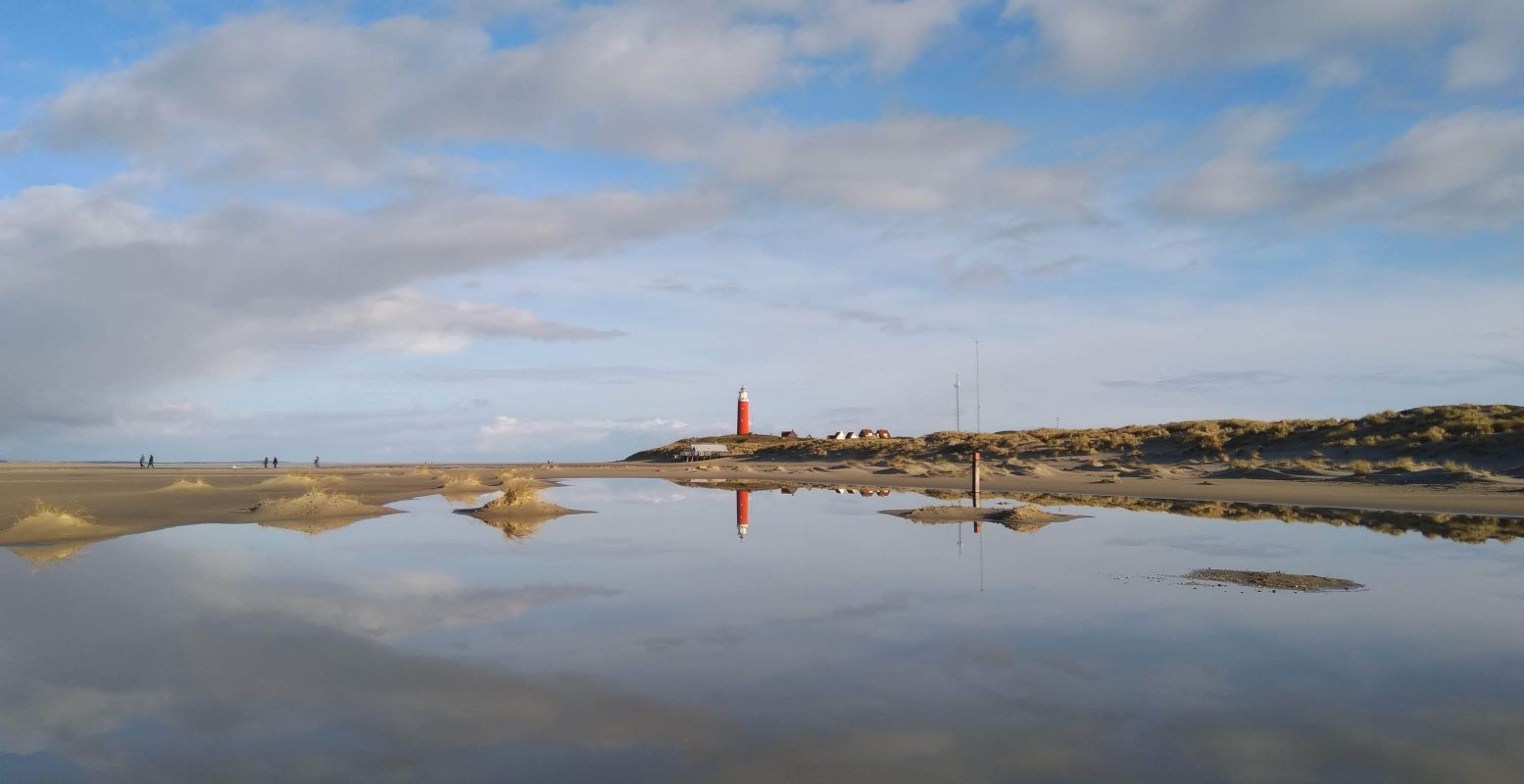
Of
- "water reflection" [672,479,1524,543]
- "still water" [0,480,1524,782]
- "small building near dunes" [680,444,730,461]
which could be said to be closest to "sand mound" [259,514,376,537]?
"still water" [0,480,1524,782]

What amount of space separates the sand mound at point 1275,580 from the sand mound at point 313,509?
19.0 m

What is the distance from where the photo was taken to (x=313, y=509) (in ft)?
70.7

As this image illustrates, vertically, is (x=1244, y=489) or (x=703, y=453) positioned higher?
(x=703, y=453)

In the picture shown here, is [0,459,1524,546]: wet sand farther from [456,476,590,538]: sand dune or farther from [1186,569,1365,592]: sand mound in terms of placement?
[1186,569,1365,592]: sand mound

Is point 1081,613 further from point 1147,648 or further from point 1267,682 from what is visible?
point 1267,682

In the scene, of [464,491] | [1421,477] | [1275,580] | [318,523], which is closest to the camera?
[1275,580]

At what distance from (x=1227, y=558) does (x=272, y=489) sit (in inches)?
1170

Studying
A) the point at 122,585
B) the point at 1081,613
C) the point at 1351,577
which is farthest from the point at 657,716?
the point at 1351,577

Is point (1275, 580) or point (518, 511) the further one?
point (518, 511)

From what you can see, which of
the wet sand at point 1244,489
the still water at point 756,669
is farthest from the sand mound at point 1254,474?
the still water at point 756,669

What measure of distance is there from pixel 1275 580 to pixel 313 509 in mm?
21227

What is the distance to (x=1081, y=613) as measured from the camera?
9148 mm

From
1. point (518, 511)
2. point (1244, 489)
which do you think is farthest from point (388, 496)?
point (1244, 489)

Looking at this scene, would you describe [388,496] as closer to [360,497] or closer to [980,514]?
[360,497]
